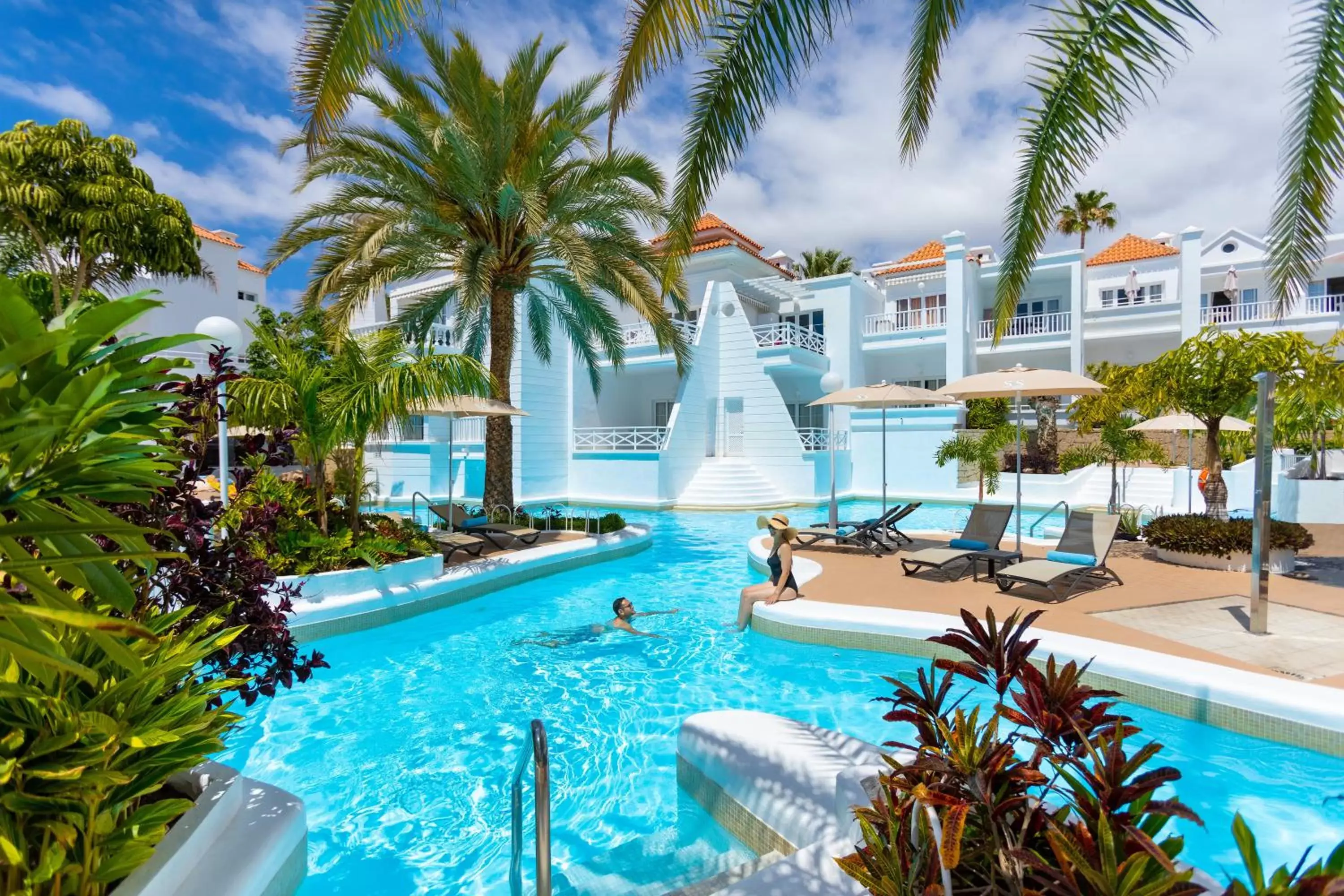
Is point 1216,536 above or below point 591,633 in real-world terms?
above

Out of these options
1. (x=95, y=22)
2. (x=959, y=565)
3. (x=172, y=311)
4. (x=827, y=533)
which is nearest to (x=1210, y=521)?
(x=959, y=565)

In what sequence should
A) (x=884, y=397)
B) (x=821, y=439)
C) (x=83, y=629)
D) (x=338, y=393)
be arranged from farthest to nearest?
(x=821, y=439) < (x=884, y=397) < (x=338, y=393) < (x=83, y=629)

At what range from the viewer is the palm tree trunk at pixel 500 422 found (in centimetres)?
1421

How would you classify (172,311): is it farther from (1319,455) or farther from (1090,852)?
(1319,455)

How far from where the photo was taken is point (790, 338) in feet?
83.5

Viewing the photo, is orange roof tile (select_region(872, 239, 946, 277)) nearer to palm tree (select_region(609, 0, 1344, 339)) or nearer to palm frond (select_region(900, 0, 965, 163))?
palm frond (select_region(900, 0, 965, 163))

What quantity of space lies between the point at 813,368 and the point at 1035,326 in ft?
35.4

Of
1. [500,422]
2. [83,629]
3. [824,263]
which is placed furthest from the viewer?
[824,263]

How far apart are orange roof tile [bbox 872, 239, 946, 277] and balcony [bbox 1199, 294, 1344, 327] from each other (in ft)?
35.7

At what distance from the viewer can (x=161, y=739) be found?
265cm

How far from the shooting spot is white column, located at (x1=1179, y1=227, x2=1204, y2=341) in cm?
2638

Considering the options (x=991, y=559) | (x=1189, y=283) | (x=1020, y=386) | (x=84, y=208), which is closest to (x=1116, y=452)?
(x=1020, y=386)

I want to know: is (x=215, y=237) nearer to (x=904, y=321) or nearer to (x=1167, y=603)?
(x=904, y=321)

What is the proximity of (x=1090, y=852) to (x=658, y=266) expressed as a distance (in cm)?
1342
